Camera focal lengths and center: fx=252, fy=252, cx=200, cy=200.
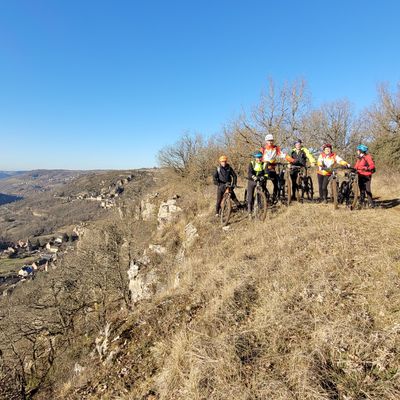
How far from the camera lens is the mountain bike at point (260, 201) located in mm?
8070

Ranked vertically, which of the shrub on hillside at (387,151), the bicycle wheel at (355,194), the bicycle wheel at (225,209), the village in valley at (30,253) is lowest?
the village in valley at (30,253)

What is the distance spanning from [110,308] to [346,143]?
2975cm

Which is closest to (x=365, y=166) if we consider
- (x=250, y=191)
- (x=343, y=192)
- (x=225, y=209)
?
(x=343, y=192)

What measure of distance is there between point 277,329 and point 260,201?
537cm

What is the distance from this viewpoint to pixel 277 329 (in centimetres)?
338

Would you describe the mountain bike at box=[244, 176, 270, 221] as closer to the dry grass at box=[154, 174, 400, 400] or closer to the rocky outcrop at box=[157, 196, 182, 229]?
the dry grass at box=[154, 174, 400, 400]

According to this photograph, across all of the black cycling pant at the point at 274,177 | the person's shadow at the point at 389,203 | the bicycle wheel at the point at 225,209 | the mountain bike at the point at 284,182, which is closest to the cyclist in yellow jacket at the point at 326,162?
the mountain bike at the point at 284,182

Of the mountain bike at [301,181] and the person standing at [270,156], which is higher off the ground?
the person standing at [270,156]

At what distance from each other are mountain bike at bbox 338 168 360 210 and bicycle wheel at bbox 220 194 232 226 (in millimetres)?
3808

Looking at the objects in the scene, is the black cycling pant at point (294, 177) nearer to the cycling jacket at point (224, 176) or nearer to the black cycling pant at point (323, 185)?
the black cycling pant at point (323, 185)

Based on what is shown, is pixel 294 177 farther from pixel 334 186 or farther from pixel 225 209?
pixel 225 209

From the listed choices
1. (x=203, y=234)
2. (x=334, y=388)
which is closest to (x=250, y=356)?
(x=334, y=388)

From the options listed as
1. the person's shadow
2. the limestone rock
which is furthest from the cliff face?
the limestone rock

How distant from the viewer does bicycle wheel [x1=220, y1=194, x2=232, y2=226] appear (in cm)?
877
